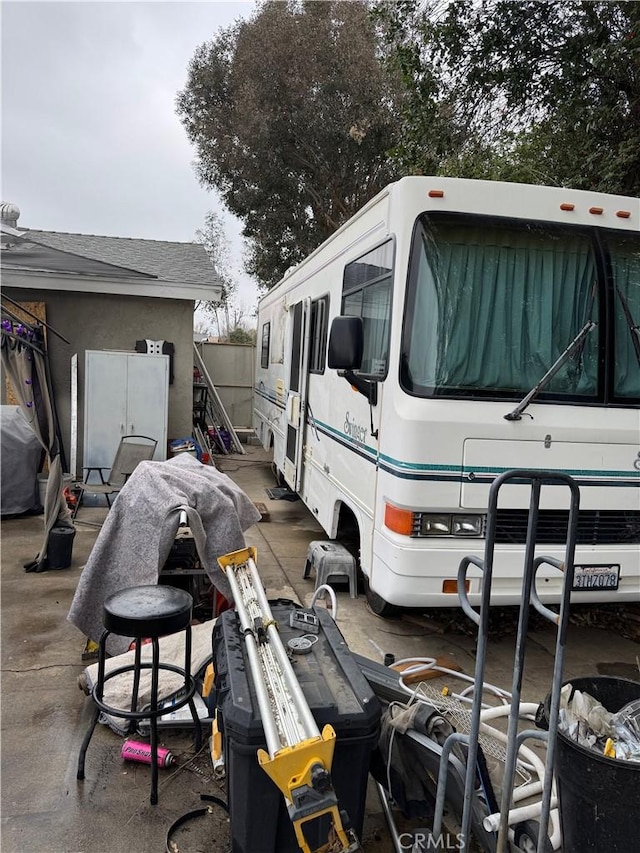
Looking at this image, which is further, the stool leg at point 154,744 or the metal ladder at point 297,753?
the stool leg at point 154,744

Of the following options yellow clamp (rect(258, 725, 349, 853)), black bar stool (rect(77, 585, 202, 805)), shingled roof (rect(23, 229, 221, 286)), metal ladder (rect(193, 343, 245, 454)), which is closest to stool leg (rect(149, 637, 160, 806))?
black bar stool (rect(77, 585, 202, 805))

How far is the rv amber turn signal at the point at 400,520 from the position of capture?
11.5ft

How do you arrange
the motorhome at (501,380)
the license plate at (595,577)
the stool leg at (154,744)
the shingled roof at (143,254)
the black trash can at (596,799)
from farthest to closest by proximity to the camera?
the shingled roof at (143,254) → the license plate at (595,577) → the motorhome at (501,380) → the stool leg at (154,744) → the black trash can at (596,799)

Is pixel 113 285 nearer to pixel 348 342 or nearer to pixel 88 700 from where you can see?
pixel 348 342

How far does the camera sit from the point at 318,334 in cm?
579

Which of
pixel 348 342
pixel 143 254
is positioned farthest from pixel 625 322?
pixel 143 254

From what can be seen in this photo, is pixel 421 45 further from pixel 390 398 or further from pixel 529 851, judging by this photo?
pixel 529 851

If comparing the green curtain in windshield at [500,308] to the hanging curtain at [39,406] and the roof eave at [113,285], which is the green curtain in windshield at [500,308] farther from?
the roof eave at [113,285]

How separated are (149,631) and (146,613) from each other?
82 millimetres

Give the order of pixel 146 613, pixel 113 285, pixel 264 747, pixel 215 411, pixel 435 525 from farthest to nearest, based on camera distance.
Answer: pixel 215 411 → pixel 113 285 → pixel 435 525 → pixel 146 613 → pixel 264 747

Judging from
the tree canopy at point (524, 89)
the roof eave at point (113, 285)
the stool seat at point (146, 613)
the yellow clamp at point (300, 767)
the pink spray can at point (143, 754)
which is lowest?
the pink spray can at point (143, 754)

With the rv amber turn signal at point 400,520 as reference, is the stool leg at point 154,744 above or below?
below

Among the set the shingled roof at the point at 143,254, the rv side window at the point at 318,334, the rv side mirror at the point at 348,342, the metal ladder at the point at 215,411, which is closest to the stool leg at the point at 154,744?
the rv side mirror at the point at 348,342

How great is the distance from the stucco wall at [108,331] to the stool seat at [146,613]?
6.10 meters
